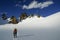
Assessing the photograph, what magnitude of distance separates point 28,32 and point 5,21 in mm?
1243

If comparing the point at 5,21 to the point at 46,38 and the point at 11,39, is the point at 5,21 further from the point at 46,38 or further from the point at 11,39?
the point at 46,38

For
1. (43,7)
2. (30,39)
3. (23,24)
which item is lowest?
(30,39)

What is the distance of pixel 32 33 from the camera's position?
9352 mm

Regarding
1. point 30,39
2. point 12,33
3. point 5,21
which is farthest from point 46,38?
point 5,21

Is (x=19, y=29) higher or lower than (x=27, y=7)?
lower

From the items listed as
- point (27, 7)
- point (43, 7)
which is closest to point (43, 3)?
point (43, 7)

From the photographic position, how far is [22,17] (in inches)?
380

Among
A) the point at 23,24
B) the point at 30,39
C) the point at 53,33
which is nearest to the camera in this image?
the point at 30,39

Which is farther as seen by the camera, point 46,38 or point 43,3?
point 43,3

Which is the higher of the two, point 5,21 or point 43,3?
point 43,3

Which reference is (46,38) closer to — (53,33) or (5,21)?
(53,33)

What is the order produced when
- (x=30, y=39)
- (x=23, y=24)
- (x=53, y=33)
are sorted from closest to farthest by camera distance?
(x=30, y=39)
(x=53, y=33)
(x=23, y=24)

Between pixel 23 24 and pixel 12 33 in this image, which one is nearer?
pixel 12 33

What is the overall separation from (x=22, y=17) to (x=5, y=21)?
0.86m
